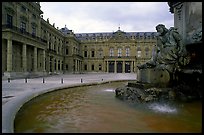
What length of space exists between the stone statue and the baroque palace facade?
24183 mm

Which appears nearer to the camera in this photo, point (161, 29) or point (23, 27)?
point (161, 29)

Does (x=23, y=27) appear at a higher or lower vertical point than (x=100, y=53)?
higher

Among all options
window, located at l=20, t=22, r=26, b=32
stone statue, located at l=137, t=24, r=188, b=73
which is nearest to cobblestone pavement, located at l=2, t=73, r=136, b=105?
stone statue, located at l=137, t=24, r=188, b=73

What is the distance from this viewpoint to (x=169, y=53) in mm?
8477

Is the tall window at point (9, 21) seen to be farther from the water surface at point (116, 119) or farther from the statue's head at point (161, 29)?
the water surface at point (116, 119)

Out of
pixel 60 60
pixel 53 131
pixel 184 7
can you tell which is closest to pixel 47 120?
pixel 53 131

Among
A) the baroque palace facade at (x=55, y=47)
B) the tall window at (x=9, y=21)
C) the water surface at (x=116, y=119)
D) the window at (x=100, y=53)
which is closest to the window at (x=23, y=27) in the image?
the baroque palace facade at (x=55, y=47)

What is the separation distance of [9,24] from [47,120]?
1121 inches

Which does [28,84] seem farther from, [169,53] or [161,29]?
[169,53]

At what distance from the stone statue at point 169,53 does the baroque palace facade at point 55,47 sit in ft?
79.3

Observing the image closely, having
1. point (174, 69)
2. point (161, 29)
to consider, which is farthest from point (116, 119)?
Answer: point (161, 29)

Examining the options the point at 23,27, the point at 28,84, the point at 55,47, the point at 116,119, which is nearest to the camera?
the point at 116,119

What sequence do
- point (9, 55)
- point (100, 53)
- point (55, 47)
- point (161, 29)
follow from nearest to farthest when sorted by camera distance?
point (161, 29)
point (9, 55)
point (55, 47)
point (100, 53)

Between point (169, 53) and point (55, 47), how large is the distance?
168 feet
